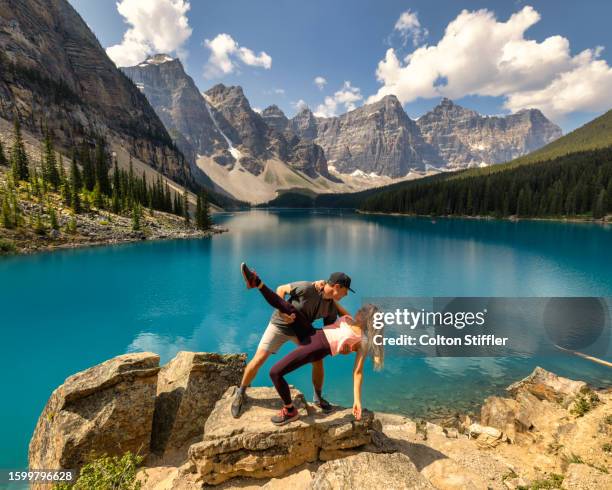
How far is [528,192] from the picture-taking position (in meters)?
137

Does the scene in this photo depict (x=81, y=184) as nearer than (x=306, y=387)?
No

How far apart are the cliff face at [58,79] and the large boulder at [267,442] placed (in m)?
152

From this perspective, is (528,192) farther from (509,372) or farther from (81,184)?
(81,184)

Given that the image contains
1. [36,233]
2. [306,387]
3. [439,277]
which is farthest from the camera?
[36,233]

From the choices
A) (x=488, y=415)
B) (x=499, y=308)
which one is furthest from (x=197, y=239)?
(x=488, y=415)

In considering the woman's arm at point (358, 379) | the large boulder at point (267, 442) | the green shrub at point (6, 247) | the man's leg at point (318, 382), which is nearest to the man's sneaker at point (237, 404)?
the large boulder at point (267, 442)

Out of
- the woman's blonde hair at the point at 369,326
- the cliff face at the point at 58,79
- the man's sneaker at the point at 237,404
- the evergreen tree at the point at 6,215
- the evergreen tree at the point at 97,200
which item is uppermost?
the cliff face at the point at 58,79

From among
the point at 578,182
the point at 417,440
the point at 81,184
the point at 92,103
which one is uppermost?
the point at 92,103

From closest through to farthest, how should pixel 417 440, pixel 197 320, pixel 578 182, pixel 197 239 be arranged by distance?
1. pixel 417 440
2. pixel 197 320
3. pixel 197 239
4. pixel 578 182

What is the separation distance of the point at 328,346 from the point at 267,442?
2.44 meters

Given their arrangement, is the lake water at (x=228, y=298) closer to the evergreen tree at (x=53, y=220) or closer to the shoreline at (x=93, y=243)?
the shoreline at (x=93, y=243)

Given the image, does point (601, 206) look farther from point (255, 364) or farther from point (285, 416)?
point (255, 364)

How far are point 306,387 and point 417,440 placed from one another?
7406mm

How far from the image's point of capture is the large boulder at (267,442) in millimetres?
6293
